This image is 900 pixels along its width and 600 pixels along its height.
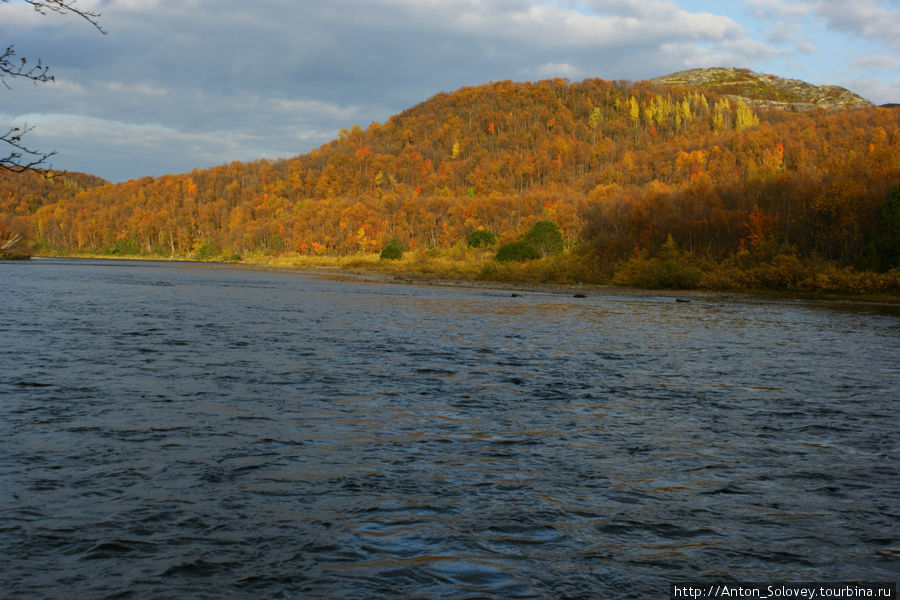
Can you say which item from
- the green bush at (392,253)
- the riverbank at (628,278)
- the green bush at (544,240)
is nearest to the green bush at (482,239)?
the riverbank at (628,278)

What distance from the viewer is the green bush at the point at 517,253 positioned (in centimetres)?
8831

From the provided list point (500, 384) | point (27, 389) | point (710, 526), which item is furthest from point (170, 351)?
point (710, 526)

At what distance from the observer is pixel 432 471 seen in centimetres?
958

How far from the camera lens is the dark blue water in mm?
6469

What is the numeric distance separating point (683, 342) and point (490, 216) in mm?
122949

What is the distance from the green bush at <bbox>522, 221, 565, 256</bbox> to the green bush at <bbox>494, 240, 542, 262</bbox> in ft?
14.4

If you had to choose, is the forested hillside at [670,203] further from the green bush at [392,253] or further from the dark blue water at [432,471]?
the green bush at [392,253]

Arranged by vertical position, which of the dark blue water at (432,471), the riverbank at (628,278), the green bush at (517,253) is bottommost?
the dark blue water at (432,471)

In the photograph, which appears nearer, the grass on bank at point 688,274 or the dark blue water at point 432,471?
the dark blue water at point 432,471

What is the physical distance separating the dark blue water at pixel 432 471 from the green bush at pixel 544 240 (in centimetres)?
7277

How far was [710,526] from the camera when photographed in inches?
302

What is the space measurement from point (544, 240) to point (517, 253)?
7948 millimetres

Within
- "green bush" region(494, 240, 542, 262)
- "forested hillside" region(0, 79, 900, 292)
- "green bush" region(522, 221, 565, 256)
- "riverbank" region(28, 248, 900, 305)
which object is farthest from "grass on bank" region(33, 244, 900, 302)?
"green bush" region(522, 221, 565, 256)

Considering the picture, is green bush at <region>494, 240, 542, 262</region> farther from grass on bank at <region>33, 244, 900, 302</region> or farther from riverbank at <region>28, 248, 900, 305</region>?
riverbank at <region>28, 248, 900, 305</region>
